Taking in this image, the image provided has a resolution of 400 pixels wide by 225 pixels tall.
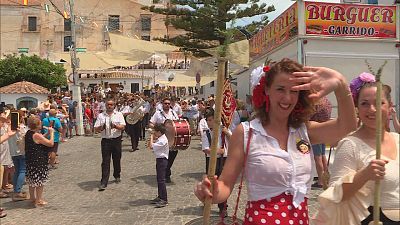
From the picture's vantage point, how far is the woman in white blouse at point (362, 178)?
8.72 feet

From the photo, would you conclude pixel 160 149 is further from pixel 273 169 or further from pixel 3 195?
pixel 273 169

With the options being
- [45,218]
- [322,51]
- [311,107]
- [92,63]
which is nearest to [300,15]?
[322,51]

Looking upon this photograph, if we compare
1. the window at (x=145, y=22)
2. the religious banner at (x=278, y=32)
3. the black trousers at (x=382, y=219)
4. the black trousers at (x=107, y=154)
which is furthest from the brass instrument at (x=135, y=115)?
the window at (x=145, y=22)

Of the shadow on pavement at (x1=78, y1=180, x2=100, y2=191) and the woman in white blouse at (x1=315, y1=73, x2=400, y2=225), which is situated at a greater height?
the woman in white blouse at (x1=315, y1=73, x2=400, y2=225)

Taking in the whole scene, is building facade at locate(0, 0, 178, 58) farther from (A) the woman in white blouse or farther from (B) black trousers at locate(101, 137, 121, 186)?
(A) the woman in white blouse

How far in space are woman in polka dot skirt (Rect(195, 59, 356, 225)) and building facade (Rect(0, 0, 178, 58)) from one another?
6360cm

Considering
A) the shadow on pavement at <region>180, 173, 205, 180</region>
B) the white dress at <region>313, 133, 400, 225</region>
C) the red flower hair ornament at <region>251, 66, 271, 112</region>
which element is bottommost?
the shadow on pavement at <region>180, 173, 205, 180</region>

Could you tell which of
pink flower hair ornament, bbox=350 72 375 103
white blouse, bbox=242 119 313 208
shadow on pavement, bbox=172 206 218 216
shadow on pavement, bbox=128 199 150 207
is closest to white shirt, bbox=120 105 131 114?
shadow on pavement, bbox=128 199 150 207

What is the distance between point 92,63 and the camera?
739 inches

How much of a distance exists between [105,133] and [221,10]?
17797 mm

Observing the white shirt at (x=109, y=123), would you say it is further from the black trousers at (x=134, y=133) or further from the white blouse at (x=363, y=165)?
the white blouse at (x=363, y=165)

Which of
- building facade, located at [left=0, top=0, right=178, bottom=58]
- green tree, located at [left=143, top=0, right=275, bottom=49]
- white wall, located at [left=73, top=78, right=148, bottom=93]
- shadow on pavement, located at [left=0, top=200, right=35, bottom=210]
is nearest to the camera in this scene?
shadow on pavement, located at [left=0, top=200, right=35, bottom=210]

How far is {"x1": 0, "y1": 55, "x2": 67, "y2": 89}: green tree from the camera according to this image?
43.3 metres

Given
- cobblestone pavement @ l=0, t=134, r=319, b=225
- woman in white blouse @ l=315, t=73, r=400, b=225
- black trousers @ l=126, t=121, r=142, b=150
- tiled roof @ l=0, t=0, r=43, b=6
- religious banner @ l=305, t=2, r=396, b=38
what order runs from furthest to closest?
tiled roof @ l=0, t=0, r=43, b=6, black trousers @ l=126, t=121, r=142, b=150, religious banner @ l=305, t=2, r=396, b=38, cobblestone pavement @ l=0, t=134, r=319, b=225, woman in white blouse @ l=315, t=73, r=400, b=225
